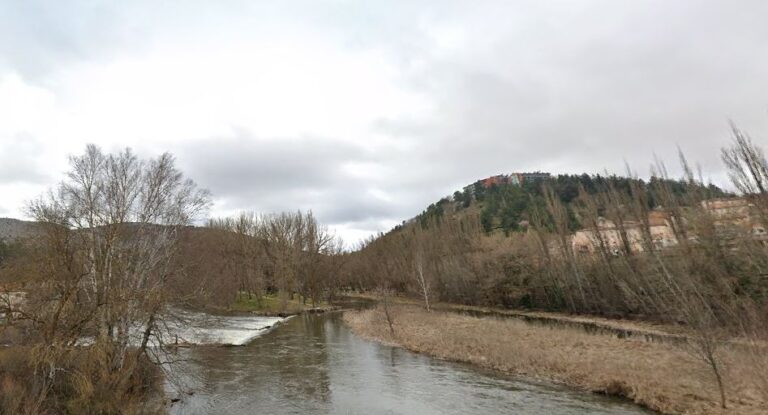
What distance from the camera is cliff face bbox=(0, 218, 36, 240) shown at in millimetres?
16703

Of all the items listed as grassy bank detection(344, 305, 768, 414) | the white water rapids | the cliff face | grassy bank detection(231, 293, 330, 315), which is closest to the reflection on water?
grassy bank detection(344, 305, 768, 414)

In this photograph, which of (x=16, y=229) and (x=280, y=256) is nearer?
(x=16, y=229)

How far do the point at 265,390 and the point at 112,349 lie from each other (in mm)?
7186

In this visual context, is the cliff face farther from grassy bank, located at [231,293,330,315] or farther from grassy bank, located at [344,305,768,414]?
grassy bank, located at [231,293,330,315]

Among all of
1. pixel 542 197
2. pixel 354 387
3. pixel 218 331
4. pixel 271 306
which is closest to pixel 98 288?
pixel 354 387

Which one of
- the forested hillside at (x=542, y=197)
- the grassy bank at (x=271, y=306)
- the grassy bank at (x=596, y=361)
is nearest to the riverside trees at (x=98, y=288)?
the grassy bank at (x=596, y=361)

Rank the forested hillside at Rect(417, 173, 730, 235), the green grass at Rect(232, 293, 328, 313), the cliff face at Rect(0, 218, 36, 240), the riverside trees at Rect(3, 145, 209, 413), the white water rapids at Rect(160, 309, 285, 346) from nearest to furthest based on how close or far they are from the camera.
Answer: the riverside trees at Rect(3, 145, 209, 413)
the cliff face at Rect(0, 218, 36, 240)
the white water rapids at Rect(160, 309, 285, 346)
the forested hillside at Rect(417, 173, 730, 235)
the green grass at Rect(232, 293, 328, 313)

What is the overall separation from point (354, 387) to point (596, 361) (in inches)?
474

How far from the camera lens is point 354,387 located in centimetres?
2038

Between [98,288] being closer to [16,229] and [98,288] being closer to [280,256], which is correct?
[16,229]

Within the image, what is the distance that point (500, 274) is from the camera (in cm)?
5625

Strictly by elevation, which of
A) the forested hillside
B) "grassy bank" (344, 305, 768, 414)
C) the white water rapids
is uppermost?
the forested hillside

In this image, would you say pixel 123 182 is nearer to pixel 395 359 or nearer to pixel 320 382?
pixel 320 382

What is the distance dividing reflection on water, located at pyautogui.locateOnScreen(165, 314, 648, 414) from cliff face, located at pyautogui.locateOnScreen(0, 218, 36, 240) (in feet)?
28.5
